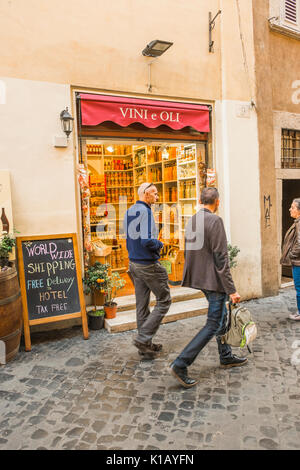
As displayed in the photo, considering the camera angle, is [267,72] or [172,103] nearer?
[172,103]

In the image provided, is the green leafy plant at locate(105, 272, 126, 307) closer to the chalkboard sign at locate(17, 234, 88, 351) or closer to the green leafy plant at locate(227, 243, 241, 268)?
the chalkboard sign at locate(17, 234, 88, 351)

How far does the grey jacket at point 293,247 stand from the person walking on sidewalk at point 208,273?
2114 mm

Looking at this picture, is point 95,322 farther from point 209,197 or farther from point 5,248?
point 209,197

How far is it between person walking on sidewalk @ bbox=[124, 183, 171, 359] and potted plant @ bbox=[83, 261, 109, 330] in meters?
1.15

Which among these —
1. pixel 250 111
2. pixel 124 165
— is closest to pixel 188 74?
pixel 250 111

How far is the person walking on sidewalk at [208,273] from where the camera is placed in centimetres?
365

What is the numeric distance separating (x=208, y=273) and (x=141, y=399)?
4.55 feet

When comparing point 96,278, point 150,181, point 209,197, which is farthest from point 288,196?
point 209,197

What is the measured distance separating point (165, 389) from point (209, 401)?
47 cm

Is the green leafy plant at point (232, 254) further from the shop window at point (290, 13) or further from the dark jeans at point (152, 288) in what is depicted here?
the shop window at point (290, 13)

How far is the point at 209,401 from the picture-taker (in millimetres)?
3506

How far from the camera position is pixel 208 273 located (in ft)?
12.3

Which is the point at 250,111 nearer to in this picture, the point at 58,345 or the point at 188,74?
the point at 188,74

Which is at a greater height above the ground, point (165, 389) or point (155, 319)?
point (155, 319)
